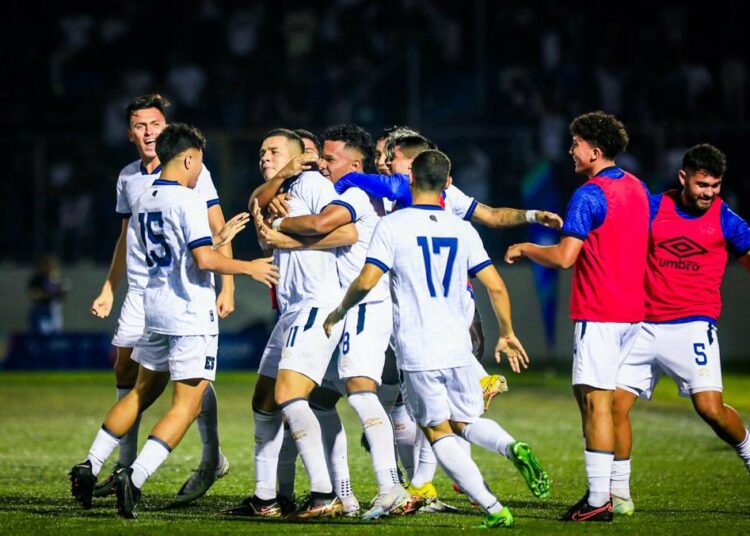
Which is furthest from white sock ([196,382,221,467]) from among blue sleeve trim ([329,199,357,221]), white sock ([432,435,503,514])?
white sock ([432,435,503,514])

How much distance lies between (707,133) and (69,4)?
13.4 m

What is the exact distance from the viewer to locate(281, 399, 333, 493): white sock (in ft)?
26.3

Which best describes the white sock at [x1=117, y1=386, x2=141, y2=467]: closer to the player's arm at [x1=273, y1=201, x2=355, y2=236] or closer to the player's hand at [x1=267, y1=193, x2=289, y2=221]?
the player's hand at [x1=267, y1=193, x2=289, y2=221]

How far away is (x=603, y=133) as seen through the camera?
8289 millimetres

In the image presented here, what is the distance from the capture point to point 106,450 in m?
8.53

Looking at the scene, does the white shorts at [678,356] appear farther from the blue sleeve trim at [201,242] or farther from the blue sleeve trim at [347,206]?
the blue sleeve trim at [201,242]

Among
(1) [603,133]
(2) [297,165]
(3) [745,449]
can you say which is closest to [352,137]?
(2) [297,165]

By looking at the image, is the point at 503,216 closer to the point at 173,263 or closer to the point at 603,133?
the point at 603,133

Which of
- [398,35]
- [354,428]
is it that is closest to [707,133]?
[398,35]

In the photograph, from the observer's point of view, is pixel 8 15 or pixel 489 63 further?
pixel 8 15

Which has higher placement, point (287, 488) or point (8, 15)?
point (8, 15)

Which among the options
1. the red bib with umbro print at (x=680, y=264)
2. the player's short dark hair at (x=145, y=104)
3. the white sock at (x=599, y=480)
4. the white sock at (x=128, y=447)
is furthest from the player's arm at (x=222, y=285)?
the red bib with umbro print at (x=680, y=264)

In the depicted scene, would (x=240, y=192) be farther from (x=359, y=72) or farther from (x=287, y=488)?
(x=287, y=488)

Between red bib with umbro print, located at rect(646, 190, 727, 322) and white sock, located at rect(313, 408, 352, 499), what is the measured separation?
221 centimetres
